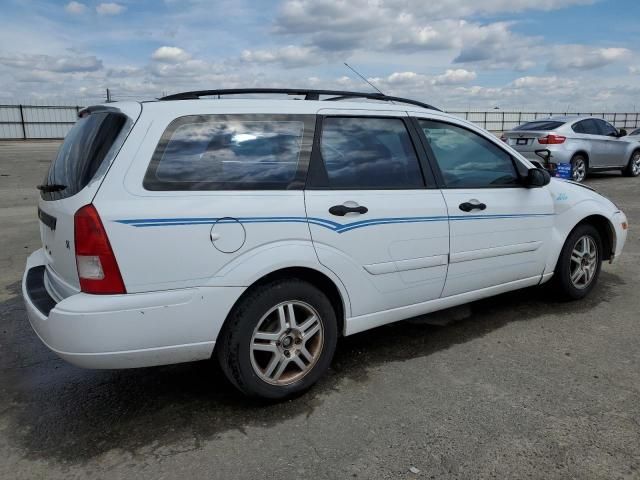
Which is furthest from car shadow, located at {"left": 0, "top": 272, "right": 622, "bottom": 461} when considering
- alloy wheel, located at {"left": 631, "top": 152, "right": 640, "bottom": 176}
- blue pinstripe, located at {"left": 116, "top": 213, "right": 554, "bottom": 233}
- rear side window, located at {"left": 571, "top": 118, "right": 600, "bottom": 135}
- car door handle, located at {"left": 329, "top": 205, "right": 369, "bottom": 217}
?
alloy wheel, located at {"left": 631, "top": 152, "right": 640, "bottom": 176}

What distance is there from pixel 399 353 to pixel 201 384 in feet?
4.47

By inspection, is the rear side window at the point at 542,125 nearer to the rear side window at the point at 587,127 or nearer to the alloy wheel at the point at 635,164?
the rear side window at the point at 587,127

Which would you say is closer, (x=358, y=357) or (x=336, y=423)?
(x=336, y=423)

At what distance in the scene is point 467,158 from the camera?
399cm

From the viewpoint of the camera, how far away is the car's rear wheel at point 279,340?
2943 millimetres

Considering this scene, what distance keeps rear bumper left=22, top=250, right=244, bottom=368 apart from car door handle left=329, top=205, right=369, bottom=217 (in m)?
0.71

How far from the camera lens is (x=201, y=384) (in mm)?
3461

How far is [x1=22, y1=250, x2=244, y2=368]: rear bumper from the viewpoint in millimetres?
2623

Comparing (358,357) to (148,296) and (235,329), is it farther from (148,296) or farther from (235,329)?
A: (148,296)

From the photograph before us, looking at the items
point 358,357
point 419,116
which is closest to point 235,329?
point 358,357

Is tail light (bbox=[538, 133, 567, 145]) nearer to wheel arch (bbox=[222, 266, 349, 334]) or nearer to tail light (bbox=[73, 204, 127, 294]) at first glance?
wheel arch (bbox=[222, 266, 349, 334])

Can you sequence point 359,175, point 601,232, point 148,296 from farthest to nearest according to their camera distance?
point 601,232 < point 359,175 < point 148,296

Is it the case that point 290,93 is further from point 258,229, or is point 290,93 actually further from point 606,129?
point 606,129

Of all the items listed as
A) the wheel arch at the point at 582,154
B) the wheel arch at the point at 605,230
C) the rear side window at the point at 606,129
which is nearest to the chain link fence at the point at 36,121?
the rear side window at the point at 606,129
